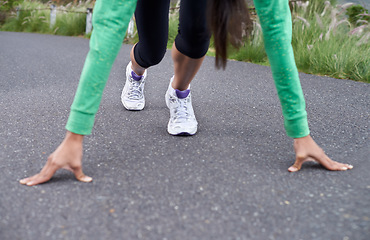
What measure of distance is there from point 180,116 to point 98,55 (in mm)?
927

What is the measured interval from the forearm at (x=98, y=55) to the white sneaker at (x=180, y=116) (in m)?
0.85

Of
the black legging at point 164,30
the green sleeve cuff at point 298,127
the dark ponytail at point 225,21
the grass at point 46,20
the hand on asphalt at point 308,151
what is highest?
the dark ponytail at point 225,21

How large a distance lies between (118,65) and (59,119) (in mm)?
2792

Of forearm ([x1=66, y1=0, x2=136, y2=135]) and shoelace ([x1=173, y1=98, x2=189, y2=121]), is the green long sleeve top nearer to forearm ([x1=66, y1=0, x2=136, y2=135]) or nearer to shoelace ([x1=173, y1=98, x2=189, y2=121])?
forearm ([x1=66, y1=0, x2=136, y2=135])

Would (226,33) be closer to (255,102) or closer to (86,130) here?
(86,130)

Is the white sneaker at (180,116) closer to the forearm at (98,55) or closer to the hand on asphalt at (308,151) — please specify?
the hand on asphalt at (308,151)

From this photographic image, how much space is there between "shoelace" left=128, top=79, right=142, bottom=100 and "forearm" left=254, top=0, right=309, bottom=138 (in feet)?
4.58

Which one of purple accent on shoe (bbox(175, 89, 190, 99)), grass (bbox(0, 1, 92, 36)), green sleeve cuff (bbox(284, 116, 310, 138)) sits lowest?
grass (bbox(0, 1, 92, 36))

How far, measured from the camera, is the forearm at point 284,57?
150 cm

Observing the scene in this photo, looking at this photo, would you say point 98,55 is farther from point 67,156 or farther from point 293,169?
point 293,169

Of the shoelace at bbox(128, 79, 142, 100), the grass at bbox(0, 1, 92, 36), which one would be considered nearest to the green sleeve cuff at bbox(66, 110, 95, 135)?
the shoelace at bbox(128, 79, 142, 100)

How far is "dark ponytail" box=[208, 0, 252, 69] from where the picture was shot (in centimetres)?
141

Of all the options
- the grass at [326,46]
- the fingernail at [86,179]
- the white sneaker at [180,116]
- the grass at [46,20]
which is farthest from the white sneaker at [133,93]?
the grass at [46,20]

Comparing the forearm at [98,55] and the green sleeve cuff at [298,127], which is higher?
the forearm at [98,55]
